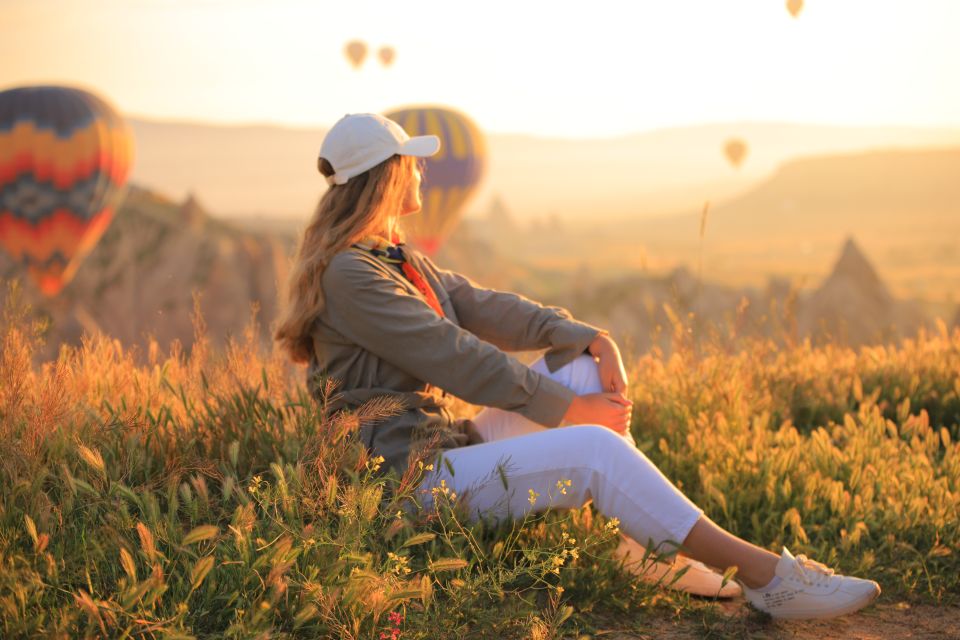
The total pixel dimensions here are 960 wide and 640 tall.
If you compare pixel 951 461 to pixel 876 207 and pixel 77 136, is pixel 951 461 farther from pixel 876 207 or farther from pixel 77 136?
pixel 876 207

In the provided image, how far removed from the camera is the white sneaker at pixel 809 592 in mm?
3174

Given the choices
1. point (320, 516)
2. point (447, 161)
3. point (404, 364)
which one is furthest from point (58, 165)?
point (320, 516)

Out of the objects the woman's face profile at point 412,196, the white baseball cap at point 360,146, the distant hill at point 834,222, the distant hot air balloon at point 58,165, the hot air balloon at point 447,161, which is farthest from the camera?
the distant hill at point 834,222

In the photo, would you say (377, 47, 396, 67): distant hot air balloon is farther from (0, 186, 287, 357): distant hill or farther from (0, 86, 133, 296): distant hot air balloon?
(0, 86, 133, 296): distant hot air balloon

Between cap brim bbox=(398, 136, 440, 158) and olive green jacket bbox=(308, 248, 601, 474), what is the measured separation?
1.25ft

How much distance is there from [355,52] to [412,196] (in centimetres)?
4656

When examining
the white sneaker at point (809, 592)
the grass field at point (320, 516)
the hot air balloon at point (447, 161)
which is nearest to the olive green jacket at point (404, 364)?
the grass field at point (320, 516)

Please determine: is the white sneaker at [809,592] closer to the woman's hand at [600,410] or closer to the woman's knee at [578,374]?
the woman's hand at [600,410]

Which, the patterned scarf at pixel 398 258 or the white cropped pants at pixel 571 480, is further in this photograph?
the patterned scarf at pixel 398 258

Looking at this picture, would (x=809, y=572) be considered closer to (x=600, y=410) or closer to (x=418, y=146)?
(x=600, y=410)

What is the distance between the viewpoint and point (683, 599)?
3.45 m

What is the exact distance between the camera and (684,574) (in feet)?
11.1

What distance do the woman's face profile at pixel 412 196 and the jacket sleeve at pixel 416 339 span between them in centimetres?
32

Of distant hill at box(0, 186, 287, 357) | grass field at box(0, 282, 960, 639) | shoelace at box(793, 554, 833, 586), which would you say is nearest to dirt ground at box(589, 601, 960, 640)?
grass field at box(0, 282, 960, 639)
